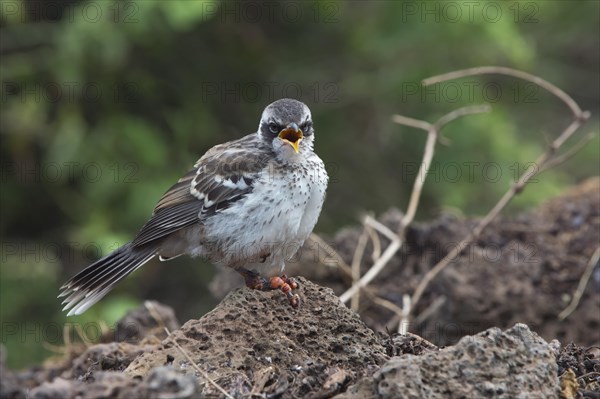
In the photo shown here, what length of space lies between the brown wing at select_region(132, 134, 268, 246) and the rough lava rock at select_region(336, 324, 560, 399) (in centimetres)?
204

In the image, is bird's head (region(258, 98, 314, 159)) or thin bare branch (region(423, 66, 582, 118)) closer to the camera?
bird's head (region(258, 98, 314, 159))

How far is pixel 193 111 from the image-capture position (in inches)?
399

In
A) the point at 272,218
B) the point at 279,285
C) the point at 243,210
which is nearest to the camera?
the point at 279,285

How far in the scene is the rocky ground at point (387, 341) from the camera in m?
3.24

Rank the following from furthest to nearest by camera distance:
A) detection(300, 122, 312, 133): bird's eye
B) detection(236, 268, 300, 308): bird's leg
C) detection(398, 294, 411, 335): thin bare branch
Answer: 1. detection(398, 294, 411, 335): thin bare branch
2. detection(300, 122, 312, 133): bird's eye
3. detection(236, 268, 300, 308): bird's leg

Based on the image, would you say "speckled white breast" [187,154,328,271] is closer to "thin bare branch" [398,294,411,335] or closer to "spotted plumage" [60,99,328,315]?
"spotted plumage" [60,99,328,315]

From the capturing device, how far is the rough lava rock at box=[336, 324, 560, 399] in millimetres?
3195

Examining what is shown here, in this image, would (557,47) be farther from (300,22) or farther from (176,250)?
(176,250)

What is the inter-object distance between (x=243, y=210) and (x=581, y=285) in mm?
2639

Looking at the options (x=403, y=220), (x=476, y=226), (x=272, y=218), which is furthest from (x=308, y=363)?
(x=476, y=226)

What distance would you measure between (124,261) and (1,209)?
17.5ft

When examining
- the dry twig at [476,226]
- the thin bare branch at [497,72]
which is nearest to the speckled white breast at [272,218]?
the dry twig at [476,226]

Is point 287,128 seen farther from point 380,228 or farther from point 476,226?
point 476,226

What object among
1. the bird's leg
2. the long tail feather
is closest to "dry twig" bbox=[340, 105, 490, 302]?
the long tail feather
